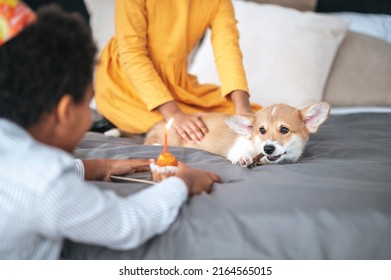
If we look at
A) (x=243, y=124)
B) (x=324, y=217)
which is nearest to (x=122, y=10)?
(x=243, y=124)

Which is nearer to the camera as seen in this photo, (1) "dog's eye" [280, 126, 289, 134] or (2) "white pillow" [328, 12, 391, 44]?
(1) "dog's eye" [280, 126, 289, 134]

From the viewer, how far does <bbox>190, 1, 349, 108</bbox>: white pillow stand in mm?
2331

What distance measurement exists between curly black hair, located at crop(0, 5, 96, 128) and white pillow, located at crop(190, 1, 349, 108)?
1.55 meters

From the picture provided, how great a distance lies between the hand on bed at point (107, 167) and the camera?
1234 millimetres

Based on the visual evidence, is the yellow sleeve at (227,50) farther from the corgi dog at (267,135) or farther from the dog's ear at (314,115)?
the dog's ear at (314,115)

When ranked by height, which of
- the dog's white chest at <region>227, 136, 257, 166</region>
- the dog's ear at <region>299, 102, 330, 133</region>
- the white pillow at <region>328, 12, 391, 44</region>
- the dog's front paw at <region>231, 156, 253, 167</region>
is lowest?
the dog's white chest at <region>227, 136, 257, 166</region>

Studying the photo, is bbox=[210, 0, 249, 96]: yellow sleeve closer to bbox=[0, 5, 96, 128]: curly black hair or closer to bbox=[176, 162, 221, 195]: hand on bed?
bbox=[176, 162, 221, 195]: hand on bed

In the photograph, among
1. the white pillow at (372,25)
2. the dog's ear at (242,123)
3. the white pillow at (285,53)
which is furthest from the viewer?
the white pillow at (372,25)

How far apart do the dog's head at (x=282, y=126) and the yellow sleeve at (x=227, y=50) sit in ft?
0.82

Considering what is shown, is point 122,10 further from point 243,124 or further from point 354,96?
point 354,96

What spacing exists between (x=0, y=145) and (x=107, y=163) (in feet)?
1.41

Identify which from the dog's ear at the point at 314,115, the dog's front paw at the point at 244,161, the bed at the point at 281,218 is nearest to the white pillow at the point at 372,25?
the dog's ear at the point at 314,115

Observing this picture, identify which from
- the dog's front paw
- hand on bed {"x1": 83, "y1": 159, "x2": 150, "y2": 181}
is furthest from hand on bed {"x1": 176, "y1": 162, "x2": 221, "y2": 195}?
the dog's front paw

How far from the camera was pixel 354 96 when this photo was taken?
93.4 inches
